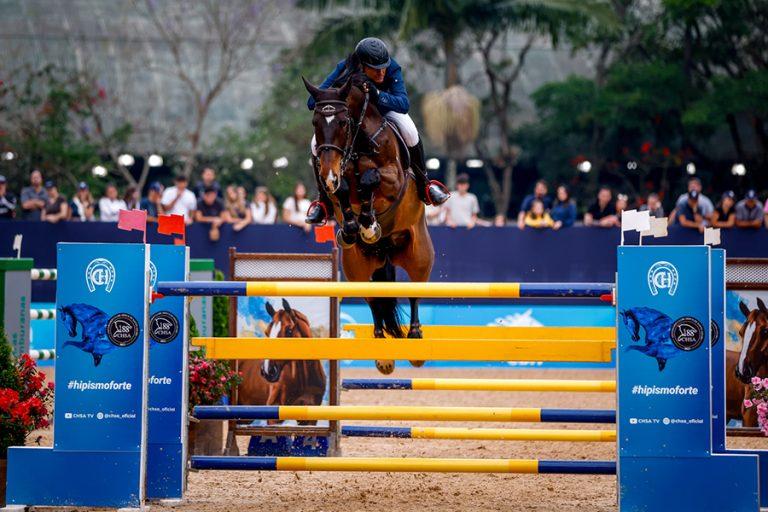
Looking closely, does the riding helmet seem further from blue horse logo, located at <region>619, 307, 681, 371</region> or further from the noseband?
blue horse logo, located at <region>619, 307, 681, 371</region>

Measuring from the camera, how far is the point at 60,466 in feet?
19.8

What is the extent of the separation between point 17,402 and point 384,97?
9.50ft

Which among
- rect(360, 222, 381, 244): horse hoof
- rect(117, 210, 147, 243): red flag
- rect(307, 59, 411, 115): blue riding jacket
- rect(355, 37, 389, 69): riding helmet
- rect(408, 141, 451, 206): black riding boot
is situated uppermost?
rect(355, 37, 389, 69): riding helmet

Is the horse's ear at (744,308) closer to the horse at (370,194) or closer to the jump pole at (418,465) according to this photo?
the horse at (370,194)

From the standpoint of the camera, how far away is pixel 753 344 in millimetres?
7754

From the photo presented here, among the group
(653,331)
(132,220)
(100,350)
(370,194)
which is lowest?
(100,350)

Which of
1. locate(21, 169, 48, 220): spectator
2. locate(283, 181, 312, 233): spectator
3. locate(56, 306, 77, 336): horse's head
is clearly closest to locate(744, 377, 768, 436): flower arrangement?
locate(56, 306, 77, 336): horse's head

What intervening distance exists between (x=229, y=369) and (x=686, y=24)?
58.2 feet

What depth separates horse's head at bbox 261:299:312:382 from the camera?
8.59 metres

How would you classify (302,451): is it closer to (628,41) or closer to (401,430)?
(401,430)

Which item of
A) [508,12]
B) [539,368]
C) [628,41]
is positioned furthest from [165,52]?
[539,368]

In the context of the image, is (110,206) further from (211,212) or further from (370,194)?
(370,194)

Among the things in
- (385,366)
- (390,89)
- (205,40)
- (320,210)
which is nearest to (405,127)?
(390,89)

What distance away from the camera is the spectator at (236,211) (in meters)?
15.4
